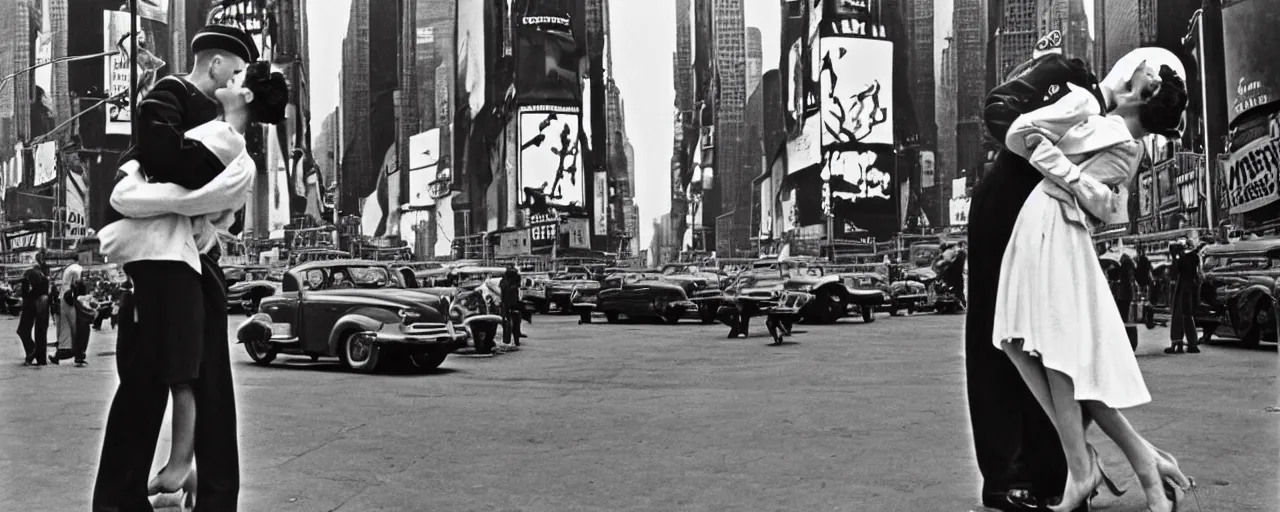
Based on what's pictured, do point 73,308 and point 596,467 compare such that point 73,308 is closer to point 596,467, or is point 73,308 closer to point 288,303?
point 288,303

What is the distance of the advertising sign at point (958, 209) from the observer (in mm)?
38100

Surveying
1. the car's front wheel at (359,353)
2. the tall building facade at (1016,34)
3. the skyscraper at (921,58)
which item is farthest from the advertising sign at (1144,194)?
the skyscraper at (921,58)

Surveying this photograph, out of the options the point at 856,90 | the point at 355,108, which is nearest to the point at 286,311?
the point at 355,108

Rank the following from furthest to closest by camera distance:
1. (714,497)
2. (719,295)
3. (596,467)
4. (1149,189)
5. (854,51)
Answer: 1. (854,51)
2. (719,295)
3. (1149,189)
4. (596,467)
5. (714,497)

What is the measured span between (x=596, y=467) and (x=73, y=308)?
11.2 metres

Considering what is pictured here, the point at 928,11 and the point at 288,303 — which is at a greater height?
the point at 928,11

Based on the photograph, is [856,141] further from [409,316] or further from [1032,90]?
[1032,90]

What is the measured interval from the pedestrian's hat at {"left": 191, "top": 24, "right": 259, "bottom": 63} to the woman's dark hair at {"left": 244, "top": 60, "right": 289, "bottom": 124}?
6 cm

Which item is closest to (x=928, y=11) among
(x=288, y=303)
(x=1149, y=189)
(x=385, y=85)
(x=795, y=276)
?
(x=385, y=85)

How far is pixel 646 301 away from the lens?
91.6ft

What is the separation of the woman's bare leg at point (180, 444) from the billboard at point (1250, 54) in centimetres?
1713

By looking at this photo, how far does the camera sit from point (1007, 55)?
94.6 ft

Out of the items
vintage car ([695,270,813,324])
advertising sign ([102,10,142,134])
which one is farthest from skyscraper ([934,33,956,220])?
advertising sign ([102,10,142,134])

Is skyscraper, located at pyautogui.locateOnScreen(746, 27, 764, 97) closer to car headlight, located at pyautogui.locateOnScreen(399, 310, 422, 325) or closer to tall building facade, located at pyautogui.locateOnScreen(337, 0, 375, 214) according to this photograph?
tall building facade, located at pyautogui.locateOnScreen(337, 0, 375, 214)
